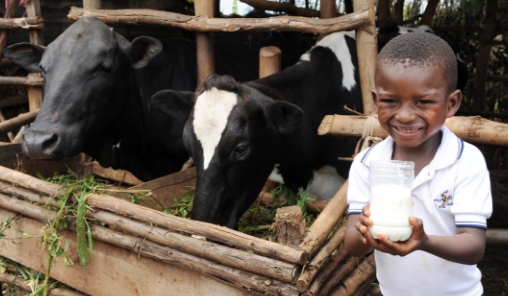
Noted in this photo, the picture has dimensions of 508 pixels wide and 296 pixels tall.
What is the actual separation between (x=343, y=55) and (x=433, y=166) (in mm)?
2469

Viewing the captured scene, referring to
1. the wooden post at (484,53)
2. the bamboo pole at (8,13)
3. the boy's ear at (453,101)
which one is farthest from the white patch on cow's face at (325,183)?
the wooden post at (484,53)

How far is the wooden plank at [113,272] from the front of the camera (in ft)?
7.83

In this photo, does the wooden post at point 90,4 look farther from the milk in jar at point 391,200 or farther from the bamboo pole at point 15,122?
the milk in jar at point 391,200

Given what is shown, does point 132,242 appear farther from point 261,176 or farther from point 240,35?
point 240,35

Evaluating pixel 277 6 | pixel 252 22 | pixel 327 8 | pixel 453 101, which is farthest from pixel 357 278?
pixel 277 6

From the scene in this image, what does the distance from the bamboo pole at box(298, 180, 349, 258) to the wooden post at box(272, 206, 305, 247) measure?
0.13 ft

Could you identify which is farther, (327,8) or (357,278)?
(327,8)

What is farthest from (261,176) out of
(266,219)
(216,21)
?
(216,21)

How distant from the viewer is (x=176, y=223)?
2377mm

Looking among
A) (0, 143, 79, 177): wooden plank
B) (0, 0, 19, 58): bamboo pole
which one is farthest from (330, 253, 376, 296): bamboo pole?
(0, 0, 19, 58): bamboo pole

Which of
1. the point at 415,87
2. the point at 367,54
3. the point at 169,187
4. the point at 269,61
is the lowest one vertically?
the point at 169,187

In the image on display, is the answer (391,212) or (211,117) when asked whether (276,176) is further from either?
(391,212)

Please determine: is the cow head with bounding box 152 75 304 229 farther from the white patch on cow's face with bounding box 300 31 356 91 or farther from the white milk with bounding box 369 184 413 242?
the white milk with bounding box 369 184 413 242

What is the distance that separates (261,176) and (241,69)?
1.84 m
